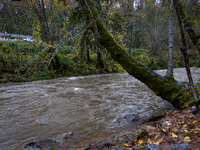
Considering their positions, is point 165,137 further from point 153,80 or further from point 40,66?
point 40,66

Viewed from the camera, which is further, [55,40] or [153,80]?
[55,40]

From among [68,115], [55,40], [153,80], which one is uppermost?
[55,40]

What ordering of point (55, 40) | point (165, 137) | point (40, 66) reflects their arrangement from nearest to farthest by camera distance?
point (165, 137) < point (40, 66) < point (55, 40)

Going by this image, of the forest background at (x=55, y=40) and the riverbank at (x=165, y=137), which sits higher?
the forest background at (x=55, y=40)

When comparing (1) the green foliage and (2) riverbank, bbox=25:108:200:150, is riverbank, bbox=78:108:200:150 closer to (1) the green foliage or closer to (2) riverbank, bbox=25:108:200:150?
(2) riverbank, bbox=25:108:200:150

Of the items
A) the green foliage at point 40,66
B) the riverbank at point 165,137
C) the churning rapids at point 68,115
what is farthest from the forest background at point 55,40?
the riverbank at point 165,137

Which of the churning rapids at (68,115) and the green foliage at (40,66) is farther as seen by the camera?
the green foliage at (40,66)

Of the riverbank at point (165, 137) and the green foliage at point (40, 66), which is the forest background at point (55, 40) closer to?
the green foliage at point (40, 66)

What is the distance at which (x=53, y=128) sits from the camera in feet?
10.3

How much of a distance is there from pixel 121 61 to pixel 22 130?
321cm

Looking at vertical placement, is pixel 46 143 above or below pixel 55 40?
below

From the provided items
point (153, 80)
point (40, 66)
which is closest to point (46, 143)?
point (153, 80)

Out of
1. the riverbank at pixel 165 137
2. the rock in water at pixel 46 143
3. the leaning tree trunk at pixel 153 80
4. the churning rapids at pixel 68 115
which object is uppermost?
the leaning tree trunk at pixel 153 80

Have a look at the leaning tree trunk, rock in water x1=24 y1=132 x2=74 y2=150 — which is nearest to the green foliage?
the leaning tree trunk
